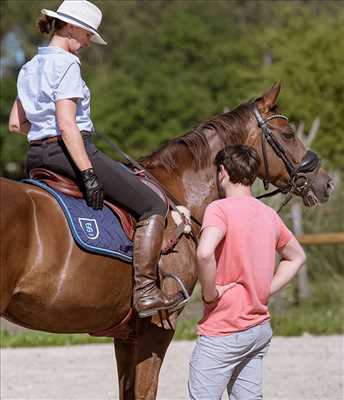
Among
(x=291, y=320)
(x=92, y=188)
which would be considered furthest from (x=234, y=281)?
(x=291, y=320)

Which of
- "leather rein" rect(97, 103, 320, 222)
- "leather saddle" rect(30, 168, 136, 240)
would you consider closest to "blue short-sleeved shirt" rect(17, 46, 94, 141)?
"leather saddle" rect(30, 168, 136, 240)

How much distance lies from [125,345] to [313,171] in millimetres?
1742

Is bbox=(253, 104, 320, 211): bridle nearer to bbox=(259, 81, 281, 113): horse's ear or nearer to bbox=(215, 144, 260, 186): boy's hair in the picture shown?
bbox=(259, 81, 281, 113): horse's ear

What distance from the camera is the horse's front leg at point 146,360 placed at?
5.44 m

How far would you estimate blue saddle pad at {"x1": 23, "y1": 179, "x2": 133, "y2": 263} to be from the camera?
16.5 feet

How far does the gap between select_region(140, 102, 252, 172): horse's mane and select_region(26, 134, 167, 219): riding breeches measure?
24.0 inches

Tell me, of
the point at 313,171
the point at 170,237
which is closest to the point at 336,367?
the point at 313,171

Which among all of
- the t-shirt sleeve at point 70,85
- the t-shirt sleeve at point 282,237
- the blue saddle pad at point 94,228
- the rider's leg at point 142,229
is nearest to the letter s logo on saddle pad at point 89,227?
the blue saddle pad at point 94,228

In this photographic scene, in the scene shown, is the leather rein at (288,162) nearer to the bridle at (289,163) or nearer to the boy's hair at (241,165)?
the bridle at (289,163)

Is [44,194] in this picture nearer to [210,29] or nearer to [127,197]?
[127,197]

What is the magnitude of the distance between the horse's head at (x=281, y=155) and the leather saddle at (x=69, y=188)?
120 centimetres

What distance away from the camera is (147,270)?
5.27 m

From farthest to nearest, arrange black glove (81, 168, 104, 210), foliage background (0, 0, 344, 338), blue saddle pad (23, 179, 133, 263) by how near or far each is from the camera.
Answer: foliage background (0, 0, 344, 338)
black glove (81, 168, 104, 210)
blue saddle pad (23, 179, 133, 263)

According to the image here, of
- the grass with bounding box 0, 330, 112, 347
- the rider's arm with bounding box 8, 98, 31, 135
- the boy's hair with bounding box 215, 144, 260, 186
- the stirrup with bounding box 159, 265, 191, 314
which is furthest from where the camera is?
the grass with bounding box 0, 330, 112, 347
